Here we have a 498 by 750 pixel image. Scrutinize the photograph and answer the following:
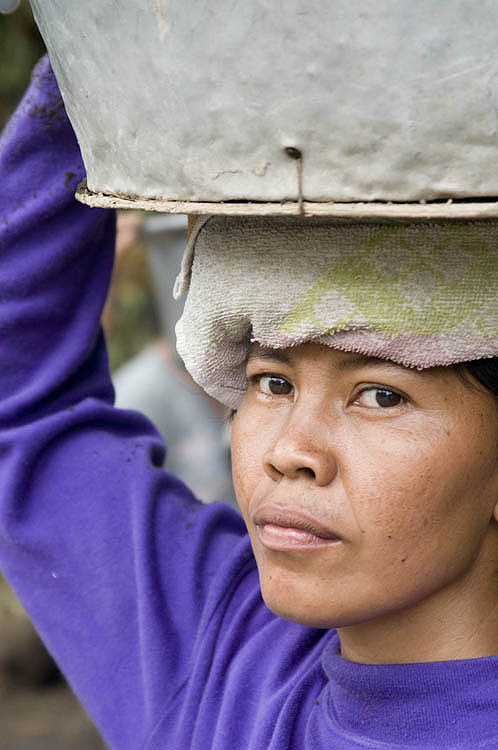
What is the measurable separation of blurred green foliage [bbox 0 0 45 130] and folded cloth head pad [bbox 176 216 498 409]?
417 cm

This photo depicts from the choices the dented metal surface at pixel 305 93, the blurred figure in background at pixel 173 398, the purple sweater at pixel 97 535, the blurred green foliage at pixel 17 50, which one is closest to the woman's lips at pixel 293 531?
the purple sweater at pixel 97 535

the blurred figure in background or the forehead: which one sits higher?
the forehead

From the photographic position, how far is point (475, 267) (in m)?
1.12

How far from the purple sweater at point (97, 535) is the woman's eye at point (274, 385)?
40 centimetres

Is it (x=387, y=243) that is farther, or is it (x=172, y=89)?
(x=387, y=243)

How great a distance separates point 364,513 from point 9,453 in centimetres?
71

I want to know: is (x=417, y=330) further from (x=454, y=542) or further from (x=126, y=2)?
(x=126, y=2)

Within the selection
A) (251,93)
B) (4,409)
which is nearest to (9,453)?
(4,409)

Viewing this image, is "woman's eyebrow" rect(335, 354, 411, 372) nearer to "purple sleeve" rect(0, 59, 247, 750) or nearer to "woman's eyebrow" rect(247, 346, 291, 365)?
"woman's eyebrow" rect(247, 346, 291, 365)

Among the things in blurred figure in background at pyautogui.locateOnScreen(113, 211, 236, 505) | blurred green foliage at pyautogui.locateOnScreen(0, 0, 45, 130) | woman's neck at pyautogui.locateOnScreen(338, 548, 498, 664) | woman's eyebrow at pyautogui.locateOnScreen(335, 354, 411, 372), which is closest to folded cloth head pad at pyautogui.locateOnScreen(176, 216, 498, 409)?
woman's eyebrow at pyautogui.locateOnScreen(335, 354, 411, 372)

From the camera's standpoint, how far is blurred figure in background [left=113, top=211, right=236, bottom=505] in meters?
3.85

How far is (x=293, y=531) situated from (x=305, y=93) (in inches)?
20.9

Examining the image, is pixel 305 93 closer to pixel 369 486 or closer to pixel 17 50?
pixel 369 486

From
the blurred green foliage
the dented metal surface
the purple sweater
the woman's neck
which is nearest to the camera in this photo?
the dented metal surface
